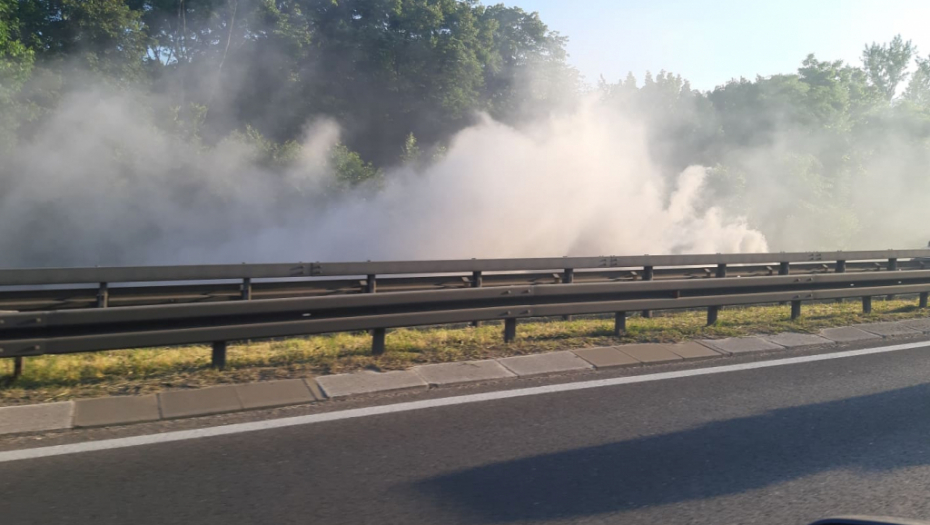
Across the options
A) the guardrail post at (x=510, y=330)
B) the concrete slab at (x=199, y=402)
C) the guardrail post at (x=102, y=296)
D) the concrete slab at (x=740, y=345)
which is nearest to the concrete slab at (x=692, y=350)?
the concrete slab at (x=740, y=345)

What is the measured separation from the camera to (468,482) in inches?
175

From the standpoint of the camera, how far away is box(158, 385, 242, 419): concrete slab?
18.1 ft

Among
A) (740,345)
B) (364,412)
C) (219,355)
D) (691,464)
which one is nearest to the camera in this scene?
(691,464)

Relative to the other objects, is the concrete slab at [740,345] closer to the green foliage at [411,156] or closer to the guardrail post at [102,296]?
the guardrail post at [102,296]

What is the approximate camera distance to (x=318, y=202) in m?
28.5

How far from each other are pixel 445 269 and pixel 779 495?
14.0 ft

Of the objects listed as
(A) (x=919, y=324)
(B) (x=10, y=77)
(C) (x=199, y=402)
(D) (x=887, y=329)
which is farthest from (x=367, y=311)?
(B) (x=10, y=77)

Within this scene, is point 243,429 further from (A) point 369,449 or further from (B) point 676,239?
(B) point 676,239

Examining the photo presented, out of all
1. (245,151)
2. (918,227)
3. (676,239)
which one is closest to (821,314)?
(676,239)

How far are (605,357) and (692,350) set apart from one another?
114 cm

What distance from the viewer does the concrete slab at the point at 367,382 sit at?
617cm

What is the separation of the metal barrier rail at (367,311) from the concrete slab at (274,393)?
0.59 metres

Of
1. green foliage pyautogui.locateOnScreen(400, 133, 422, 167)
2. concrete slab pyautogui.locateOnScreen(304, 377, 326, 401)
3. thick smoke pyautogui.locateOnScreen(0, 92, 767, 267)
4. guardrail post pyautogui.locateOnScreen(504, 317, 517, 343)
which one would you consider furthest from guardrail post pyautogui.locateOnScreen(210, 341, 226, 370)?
green foliage pyautogui.locateOnScreen(400, 133, 422, 167)

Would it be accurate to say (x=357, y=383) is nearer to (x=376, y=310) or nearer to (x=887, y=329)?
(x=376, y=310)
